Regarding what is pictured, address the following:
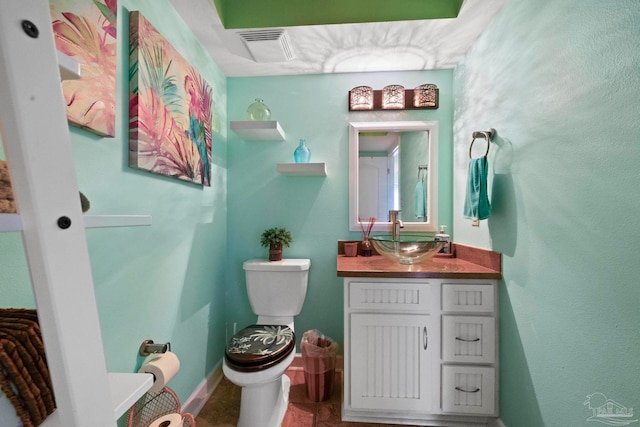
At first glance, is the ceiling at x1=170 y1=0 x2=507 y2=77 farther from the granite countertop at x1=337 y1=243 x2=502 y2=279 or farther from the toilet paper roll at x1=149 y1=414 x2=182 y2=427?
the toilet paper roll at x1=149 y1=414 x2=182 y2=427

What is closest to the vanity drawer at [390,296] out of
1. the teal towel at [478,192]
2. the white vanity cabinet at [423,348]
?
the white vanity cabinet at [423,348]

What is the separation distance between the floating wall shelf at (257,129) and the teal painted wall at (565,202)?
1.28 m

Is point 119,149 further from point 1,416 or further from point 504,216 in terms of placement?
point 504,216

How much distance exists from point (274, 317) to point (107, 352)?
39.4 inches

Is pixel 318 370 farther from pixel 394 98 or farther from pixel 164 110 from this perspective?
pixel 394 98

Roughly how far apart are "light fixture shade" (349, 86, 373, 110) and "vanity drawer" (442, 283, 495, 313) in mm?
1344

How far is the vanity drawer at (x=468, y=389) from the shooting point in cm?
Answer: 139

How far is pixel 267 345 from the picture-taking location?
1.39m

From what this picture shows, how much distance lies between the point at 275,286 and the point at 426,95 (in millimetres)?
1727

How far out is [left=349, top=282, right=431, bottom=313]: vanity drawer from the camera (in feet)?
4.64

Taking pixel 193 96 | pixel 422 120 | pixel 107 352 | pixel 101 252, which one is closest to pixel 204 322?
pixel 107 352

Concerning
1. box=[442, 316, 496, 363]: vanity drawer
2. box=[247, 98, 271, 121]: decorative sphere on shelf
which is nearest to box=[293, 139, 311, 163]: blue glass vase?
box=[247, 98, 271, 121]: decorative sphere on shelf

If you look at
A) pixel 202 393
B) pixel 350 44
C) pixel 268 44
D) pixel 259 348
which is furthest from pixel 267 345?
pixel 350 44

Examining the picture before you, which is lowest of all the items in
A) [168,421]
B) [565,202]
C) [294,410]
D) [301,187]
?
[294,410]
